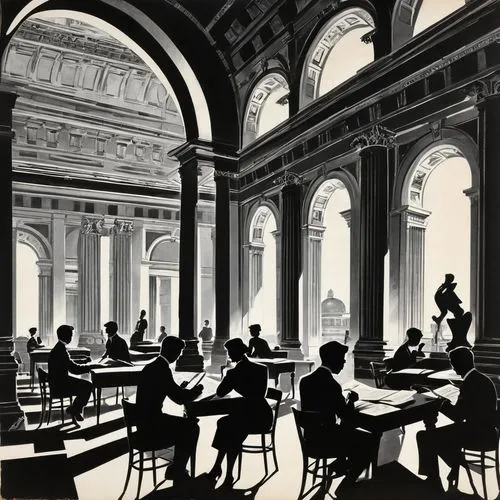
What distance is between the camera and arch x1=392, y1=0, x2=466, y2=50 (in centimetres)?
898

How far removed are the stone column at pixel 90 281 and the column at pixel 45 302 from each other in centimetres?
97

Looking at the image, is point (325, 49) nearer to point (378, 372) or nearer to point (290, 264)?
point (290, 264)

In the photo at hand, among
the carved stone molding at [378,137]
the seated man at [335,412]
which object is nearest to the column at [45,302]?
the carved stone molding at [378,137]

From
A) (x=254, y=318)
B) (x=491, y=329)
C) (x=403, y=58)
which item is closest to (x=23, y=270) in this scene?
(x=254, y=318)

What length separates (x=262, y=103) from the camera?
13.8 m

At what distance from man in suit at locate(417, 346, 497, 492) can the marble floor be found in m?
0.56

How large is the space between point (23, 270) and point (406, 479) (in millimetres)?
16883

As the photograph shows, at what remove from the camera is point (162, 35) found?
37.9 ft

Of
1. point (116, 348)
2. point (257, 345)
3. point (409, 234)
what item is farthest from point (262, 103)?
point (116, 348)

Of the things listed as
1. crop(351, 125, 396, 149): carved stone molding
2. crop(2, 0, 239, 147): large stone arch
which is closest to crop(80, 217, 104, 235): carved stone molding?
crop(2, 0, 239, 147): large stone arch

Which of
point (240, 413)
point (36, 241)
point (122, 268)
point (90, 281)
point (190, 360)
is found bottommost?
point (190, 360)

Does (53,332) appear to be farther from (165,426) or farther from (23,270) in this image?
(165,426)

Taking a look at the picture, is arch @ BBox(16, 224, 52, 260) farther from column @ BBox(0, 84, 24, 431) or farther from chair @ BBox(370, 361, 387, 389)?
chair @ BBox(370, 361, 387, 389)

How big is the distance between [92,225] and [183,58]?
9037 millimetres
